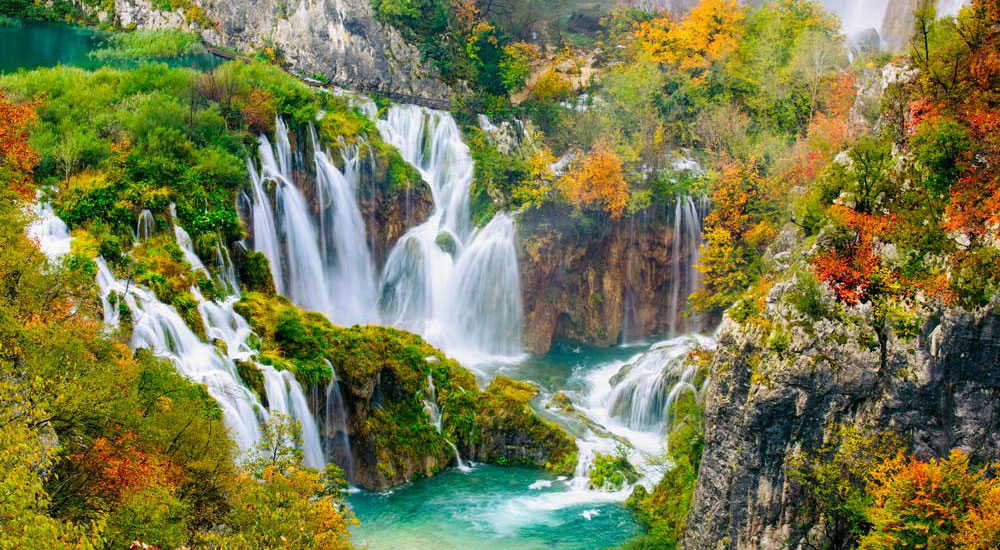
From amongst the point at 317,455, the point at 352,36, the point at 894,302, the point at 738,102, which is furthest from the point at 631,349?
the point at 352,36

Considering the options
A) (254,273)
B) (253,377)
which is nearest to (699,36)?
(254,273)

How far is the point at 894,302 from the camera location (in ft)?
51.1

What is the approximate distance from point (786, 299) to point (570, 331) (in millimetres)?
20811

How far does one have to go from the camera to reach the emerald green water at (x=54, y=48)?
41781mm

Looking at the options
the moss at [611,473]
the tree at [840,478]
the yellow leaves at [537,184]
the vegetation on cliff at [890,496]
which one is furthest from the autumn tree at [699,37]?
the vegetation on cliff at [890,496]

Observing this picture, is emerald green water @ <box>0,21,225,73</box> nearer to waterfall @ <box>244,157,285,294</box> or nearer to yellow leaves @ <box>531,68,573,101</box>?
waterfall @ <box>244,157,285,294</box>

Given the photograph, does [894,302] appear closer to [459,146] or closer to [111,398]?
[111,398]

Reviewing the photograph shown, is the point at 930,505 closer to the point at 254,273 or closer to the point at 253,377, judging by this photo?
the point at 253,377

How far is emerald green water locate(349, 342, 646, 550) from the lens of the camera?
2023cm

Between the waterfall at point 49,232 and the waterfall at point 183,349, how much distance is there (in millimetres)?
1153

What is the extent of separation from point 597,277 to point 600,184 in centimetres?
451

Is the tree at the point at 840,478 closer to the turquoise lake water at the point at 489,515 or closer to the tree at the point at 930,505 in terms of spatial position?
the tree at the point at 930,505

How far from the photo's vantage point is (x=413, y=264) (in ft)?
120

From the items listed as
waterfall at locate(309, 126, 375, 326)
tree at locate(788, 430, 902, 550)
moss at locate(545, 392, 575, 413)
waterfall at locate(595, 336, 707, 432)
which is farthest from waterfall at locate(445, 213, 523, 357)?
tree at locate(788, 430, 902, 550)
